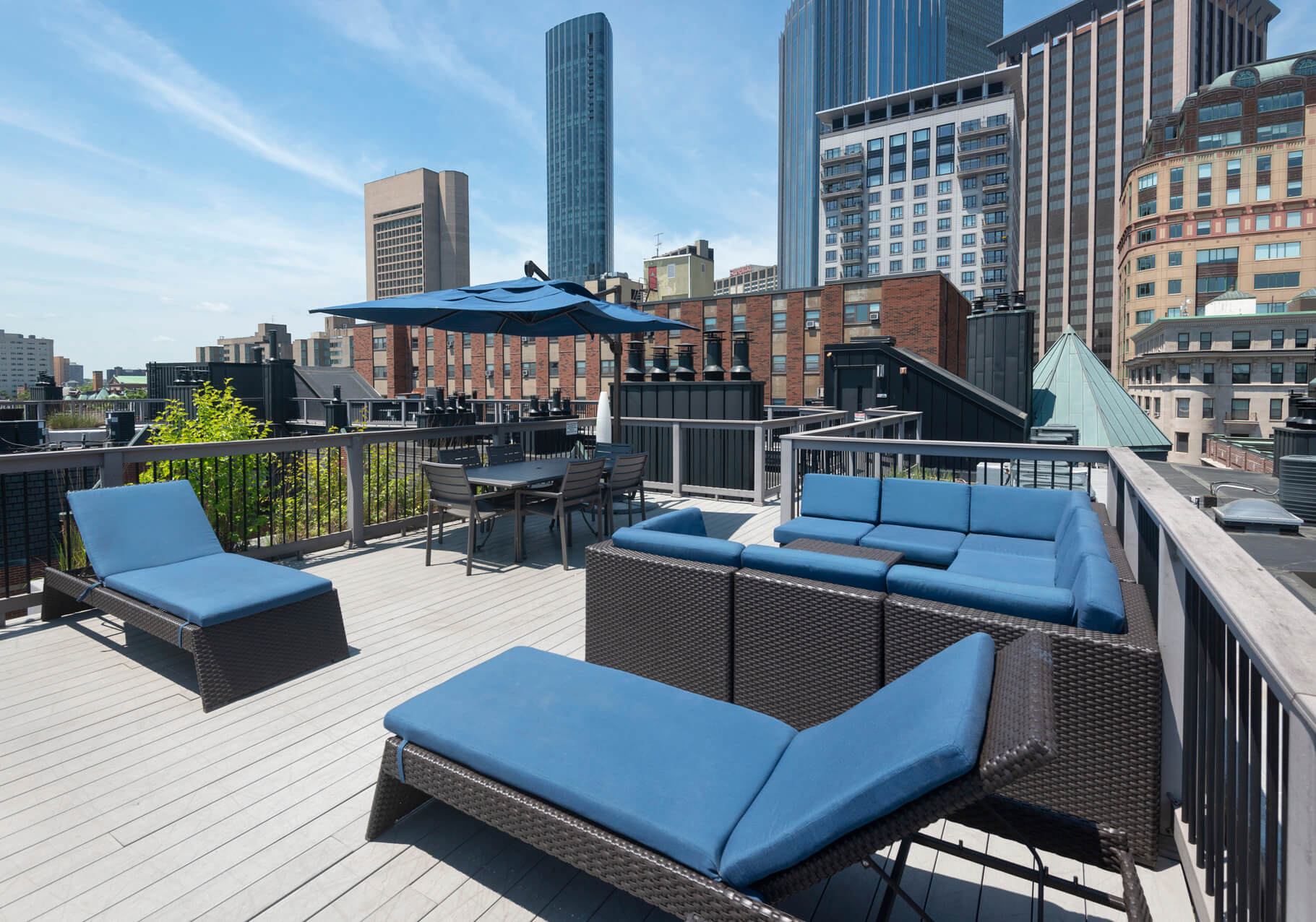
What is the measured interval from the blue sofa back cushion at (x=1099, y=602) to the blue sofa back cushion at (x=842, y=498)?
2.67 meters

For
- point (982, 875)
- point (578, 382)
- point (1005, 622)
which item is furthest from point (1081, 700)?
point (578, 382)

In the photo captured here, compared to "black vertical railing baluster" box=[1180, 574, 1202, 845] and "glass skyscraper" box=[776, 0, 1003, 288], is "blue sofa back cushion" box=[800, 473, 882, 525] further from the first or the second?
"glass skyscraper" box=[776, 0, 1003, 288]

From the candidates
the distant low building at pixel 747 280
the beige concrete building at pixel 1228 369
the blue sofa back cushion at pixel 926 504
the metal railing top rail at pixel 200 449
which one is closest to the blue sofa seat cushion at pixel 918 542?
the blue sofa back cushion at pixel 926 504

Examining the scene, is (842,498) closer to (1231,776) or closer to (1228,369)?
(1231,776)

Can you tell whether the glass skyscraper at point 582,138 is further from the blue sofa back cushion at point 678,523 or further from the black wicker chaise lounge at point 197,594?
the blue sofa back cushion at point 678,523

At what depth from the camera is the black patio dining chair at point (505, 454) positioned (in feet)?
23.3

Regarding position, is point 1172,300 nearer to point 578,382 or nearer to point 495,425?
point 578,382

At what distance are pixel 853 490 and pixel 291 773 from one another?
400cm

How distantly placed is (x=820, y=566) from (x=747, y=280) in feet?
524

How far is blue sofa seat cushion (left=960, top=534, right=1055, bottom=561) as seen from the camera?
13.5ft

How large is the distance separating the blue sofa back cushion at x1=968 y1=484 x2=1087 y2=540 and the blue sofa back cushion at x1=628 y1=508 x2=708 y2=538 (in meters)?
2.18

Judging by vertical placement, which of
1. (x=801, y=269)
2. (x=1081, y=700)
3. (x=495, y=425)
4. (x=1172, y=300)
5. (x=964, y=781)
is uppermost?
(x=801, y=269)

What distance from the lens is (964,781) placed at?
129 centimetres

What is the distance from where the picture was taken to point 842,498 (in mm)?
5125
